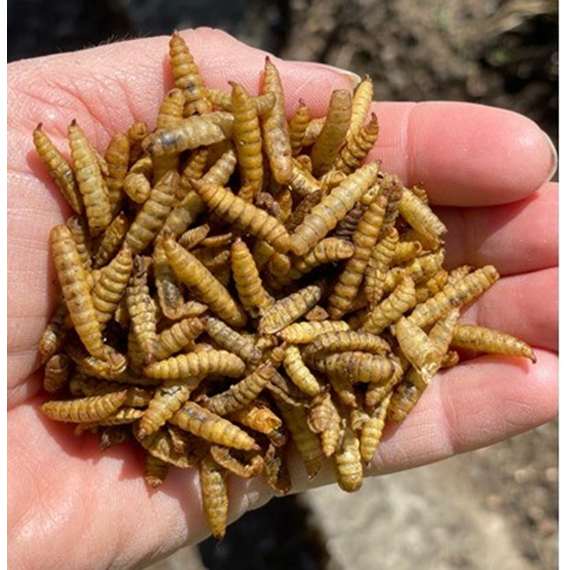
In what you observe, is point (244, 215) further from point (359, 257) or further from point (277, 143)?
point (359, 257)

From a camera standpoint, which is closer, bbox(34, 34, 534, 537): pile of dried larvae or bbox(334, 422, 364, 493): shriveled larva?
bbox(34, 34, 534, 537): pile of dried larvae

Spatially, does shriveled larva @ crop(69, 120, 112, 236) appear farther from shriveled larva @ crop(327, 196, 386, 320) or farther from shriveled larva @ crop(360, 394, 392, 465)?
shriveled larva @ crop(360, 394, 392, 465)

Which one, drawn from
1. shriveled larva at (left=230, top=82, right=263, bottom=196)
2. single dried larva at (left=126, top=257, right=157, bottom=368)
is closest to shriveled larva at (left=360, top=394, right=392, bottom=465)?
single dried larva at (left=126, top=257, right=157, bottom=368)

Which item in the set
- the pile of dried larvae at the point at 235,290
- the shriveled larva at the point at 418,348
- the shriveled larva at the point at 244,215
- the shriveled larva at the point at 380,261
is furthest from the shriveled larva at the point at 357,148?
the shriveled larva at the point at 418,348

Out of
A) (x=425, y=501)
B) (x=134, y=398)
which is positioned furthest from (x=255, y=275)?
(x=425, y=501)

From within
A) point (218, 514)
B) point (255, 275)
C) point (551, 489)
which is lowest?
point (551, 489)

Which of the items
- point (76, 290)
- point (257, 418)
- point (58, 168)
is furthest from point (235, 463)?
point (58, 168)

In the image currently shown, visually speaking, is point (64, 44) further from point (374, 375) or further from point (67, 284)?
point (374, 375)
